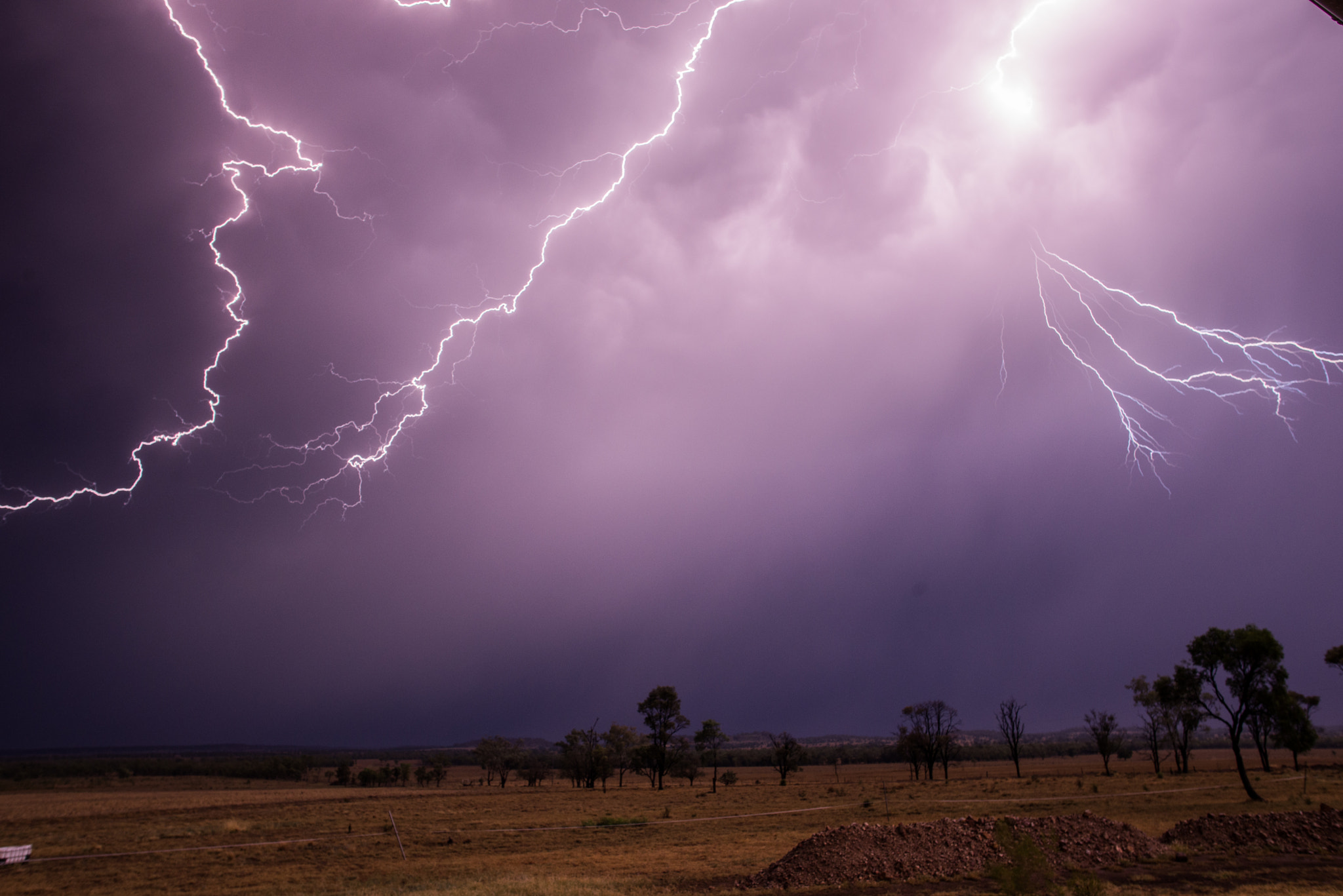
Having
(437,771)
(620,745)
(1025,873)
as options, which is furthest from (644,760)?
(1025,873)

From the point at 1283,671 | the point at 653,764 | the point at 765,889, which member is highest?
the point at 1283,671

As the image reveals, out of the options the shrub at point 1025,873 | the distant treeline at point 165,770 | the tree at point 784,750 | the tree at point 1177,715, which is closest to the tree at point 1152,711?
the tree at point 1177,715

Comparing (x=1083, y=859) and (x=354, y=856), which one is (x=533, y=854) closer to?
(x=354, y=856)

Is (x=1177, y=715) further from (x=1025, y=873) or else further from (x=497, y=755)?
(x=497, y=755)

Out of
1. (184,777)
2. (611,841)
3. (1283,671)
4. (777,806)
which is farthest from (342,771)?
(1283,671)

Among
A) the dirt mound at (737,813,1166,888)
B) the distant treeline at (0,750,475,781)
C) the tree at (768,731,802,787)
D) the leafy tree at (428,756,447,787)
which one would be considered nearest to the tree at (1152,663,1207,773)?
the tree at (768,731,802,787)

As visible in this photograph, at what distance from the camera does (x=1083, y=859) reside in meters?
14.1

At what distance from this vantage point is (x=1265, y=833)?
15.2 m

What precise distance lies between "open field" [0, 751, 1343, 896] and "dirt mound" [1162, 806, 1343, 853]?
75 cm

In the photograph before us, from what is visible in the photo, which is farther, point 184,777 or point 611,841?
point 184,777

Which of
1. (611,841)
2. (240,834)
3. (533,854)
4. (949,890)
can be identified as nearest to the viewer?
(949,890)

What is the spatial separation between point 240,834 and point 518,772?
63.2 metres

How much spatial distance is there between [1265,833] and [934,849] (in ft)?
27.7

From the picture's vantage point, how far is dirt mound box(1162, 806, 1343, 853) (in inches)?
580
